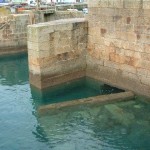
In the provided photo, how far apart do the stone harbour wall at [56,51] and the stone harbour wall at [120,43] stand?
2.01ft

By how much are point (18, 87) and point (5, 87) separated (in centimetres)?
73

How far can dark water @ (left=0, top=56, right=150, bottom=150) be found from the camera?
440 inches

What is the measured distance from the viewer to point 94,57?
17812 mm

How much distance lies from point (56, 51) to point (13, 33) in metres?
9.75

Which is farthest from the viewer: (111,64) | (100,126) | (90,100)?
(111,64)

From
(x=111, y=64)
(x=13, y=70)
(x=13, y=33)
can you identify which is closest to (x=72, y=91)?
(x=111, y=64)

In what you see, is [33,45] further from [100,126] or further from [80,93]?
[100,126]

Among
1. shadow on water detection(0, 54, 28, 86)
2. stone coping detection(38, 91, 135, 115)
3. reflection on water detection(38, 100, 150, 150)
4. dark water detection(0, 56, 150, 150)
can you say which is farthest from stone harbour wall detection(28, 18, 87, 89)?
reflection on water detection(38, 100, 150, 150)

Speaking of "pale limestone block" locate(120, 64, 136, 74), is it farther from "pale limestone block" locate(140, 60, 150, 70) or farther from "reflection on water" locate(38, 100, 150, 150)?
"reflection on water" locate(38, 100, 150, 150)

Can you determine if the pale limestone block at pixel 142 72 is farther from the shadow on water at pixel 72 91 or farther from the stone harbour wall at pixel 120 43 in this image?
the shadow on water at pixel 72 91

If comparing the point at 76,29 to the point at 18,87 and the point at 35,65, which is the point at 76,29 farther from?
the point at 18,87

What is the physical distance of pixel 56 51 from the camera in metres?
16.7

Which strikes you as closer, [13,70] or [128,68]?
[128,68]

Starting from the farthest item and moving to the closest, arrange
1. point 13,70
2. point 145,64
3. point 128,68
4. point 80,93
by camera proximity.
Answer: point 13,70 < point 80,93 < point 128,68 < point 145,64
